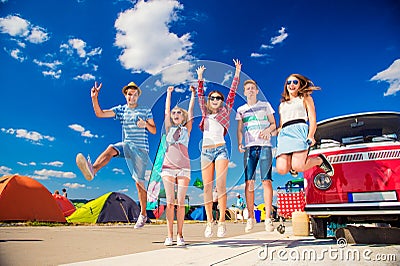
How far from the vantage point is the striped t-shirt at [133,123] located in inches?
116

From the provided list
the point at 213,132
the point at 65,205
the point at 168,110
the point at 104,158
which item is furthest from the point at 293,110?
the point at 65,205

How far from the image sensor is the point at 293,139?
2.70m

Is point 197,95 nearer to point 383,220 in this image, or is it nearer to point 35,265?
point 35,265

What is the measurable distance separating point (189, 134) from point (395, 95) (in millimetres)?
1709

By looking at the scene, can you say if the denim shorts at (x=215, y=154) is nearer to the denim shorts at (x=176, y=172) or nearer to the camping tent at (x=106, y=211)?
the denim shorts at (x=176, y=172)

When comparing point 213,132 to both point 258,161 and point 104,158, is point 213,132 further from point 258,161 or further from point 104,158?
point 104,158

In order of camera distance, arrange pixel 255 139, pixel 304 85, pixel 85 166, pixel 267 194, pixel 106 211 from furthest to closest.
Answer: pixel 106 211, pixel 267 194, pixel 255 139, pixel 304 85, pixel 85 166

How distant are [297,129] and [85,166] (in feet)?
5.56

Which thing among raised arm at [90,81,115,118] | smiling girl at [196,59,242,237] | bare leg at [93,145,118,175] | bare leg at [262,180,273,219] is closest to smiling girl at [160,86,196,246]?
smiling girl at [196,59,242,237]

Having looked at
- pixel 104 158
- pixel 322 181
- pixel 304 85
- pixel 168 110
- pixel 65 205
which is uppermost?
pixel 304 85

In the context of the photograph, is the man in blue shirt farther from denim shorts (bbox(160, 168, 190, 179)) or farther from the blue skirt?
the blue skirt

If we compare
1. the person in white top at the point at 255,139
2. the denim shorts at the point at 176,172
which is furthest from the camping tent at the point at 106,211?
the person in white top at the point at 255,139

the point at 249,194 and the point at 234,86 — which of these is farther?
the point at 249,194

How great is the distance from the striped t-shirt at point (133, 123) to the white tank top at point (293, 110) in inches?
45.2
